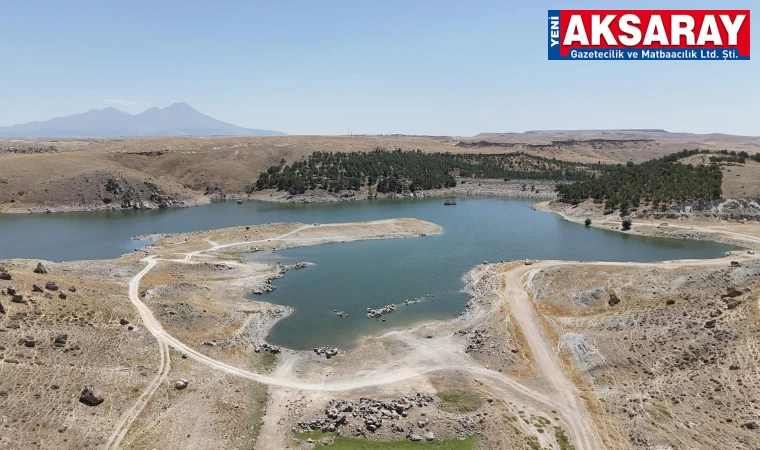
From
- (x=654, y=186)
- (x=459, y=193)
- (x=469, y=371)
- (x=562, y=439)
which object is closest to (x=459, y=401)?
(x=469, y=371)

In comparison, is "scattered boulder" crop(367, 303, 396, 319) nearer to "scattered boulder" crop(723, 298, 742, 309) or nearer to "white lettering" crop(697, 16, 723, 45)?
"scattered boulder" crop(723, 298, 742, 309)

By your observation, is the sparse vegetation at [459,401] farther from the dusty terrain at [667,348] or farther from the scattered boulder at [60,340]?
the scattered boulder at [60,340]

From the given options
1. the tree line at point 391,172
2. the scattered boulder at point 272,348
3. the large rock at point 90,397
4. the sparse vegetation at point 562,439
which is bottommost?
the sparse vegetation at point 562,439

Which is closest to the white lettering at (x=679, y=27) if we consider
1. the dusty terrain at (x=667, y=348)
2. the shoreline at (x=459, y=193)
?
the dusty terrain at (x=667, y=348)

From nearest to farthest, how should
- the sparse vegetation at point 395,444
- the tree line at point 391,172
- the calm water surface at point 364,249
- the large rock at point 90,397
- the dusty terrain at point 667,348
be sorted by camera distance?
1. the sparse vegetation at point 395,444
2. the dusty terrain at point 667,348
3. the large rock at point 90,397
4. the calm water surface at point 364,249
5. the tree line at point 391,172

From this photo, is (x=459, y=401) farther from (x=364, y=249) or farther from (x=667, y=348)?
(x=364, y=249)

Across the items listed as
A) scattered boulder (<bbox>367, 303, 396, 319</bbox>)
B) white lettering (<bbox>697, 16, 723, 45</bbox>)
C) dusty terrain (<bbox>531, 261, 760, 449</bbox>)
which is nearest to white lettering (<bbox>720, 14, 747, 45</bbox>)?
white lettering (<bbox>697, 16, 723, 45</bbox>)

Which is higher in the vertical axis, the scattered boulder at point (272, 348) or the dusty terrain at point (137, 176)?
the dusty terrain at point (137, 176)

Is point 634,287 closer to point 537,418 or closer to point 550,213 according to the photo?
point 537,418
